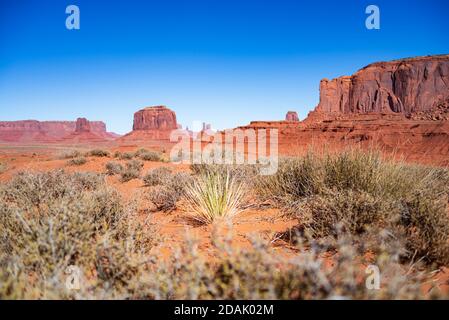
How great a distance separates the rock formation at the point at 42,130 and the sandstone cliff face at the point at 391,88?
93.7 m

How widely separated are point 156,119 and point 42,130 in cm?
7727

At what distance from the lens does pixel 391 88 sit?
54406mm

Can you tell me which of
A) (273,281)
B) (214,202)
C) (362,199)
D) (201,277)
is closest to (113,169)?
(214,202)

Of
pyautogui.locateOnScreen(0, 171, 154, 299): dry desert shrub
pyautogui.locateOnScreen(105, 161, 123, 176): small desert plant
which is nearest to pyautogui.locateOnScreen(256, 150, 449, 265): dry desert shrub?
pyautogui.locateOnScreen(0, 171, 154, 299): dry desert shrub

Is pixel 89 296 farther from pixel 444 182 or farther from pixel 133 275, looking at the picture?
pixel 444 182

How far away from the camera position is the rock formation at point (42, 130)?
117963mm

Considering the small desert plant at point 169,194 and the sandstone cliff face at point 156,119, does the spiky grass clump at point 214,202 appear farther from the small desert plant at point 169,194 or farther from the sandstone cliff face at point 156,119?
the sandstone cliff face at point 156,119

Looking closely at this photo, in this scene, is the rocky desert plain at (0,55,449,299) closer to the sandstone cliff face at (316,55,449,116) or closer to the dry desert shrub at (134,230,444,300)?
the dry desert shrub at (134,230,444,300)

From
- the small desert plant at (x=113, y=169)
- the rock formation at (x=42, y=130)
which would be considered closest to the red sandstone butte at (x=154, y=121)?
the rock formation at (x=42, y=130)

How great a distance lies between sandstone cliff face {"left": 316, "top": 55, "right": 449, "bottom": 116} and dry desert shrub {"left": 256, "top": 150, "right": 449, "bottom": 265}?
48.4 m

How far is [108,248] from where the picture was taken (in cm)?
206

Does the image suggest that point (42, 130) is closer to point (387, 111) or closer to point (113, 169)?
point (387, 111)
